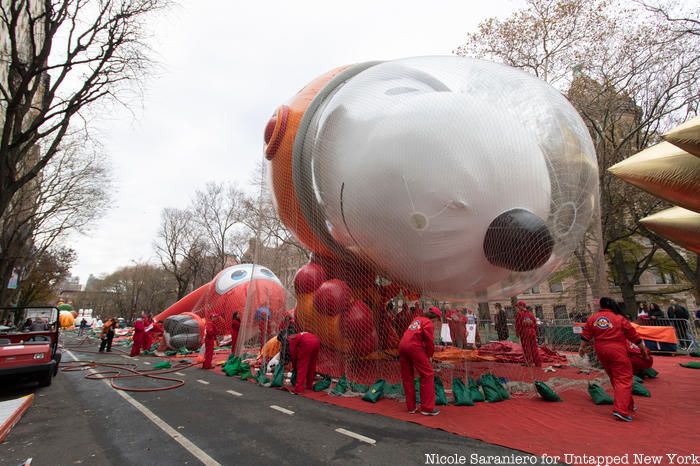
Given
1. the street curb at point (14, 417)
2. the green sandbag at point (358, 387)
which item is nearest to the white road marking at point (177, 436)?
the street curb at point (14, 417)

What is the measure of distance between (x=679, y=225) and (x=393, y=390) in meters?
5.53

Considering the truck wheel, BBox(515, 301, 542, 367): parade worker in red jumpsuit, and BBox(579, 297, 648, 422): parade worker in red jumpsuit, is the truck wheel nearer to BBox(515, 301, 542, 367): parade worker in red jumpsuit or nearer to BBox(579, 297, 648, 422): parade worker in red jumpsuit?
BBox(579, 297, 648, 422): parade worker in red jumpsuit

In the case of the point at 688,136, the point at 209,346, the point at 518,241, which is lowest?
the point at 209,346

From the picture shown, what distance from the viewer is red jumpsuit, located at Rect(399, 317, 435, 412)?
207 inches

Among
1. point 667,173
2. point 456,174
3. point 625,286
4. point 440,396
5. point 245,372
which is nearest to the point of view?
point 456,174

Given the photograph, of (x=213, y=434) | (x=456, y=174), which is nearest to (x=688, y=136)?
(x=456, y=174)

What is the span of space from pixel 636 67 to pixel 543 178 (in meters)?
12.8

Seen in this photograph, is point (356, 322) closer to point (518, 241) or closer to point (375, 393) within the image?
point (375, 393)

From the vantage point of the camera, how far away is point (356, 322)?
22.9 feet

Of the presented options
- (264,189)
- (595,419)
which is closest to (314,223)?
(264,189)

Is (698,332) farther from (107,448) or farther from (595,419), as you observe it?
(107,448)

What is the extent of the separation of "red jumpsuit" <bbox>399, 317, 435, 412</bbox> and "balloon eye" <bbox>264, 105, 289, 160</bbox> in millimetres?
4521

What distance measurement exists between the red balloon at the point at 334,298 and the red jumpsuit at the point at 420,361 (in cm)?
187

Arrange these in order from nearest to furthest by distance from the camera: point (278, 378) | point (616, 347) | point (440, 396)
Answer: point (616, 347)
point (440, 396)
point (278, 378)
